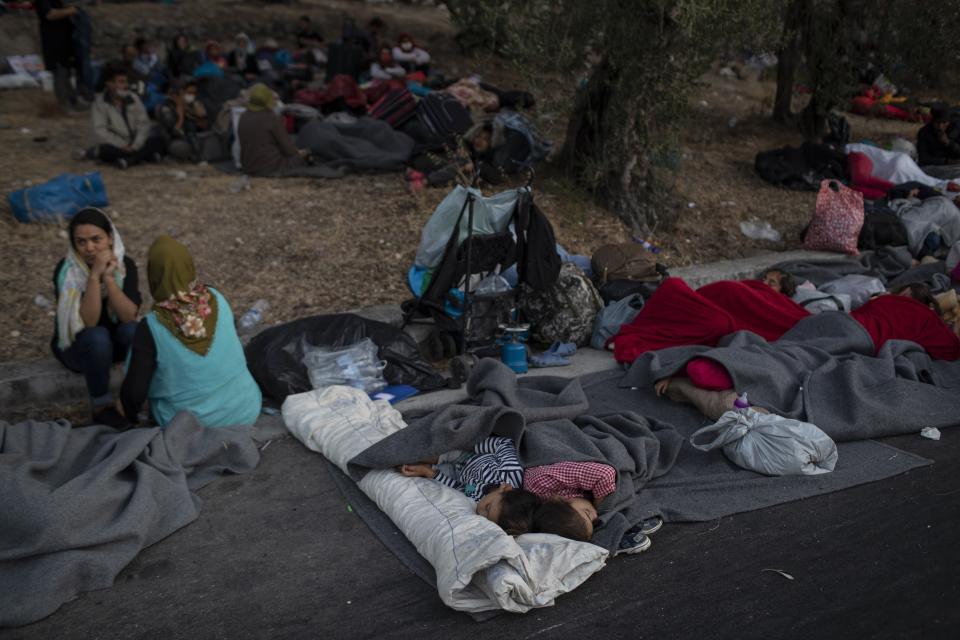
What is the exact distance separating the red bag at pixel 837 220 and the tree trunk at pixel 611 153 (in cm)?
163

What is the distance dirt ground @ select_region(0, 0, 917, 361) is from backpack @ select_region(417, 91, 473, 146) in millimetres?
1229

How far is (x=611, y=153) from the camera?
26.4ft

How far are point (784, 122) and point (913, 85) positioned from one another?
6.43ft

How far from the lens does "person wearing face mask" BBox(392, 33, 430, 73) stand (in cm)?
1455

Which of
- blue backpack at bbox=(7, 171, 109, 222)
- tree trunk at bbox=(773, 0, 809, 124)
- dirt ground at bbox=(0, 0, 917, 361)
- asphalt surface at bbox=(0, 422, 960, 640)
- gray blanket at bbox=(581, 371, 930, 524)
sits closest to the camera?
asphalt surface at bbox=(0, 422, 960, 640)

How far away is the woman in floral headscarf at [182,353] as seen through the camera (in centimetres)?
438

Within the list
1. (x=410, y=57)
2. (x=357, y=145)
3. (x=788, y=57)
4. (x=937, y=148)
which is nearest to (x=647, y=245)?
(x=357, y=145)

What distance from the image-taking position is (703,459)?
14.8 feet

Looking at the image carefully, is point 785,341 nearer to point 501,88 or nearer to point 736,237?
point 736,237

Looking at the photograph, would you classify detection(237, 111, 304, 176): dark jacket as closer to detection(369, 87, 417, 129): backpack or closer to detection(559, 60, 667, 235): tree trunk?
detection(369, 87, 417, 129): backpack

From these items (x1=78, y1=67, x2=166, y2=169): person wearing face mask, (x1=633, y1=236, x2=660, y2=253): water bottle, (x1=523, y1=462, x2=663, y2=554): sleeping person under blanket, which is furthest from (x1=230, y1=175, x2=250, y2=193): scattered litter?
(x1=523, y1=462, x2=663, y2=554): sleeping person under blanket

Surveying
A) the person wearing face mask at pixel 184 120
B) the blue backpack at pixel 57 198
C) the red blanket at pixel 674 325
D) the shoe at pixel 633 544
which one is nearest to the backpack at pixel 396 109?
the person wearing face mask at pixel 184 120

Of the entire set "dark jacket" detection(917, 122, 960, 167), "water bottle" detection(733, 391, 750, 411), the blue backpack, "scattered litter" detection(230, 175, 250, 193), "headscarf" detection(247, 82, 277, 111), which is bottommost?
"scattered litter" detection(230, 175, 250, 193)

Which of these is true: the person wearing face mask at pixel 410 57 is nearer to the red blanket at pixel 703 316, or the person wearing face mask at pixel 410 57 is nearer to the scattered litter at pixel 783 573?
the red blanket at pixel 703 316
